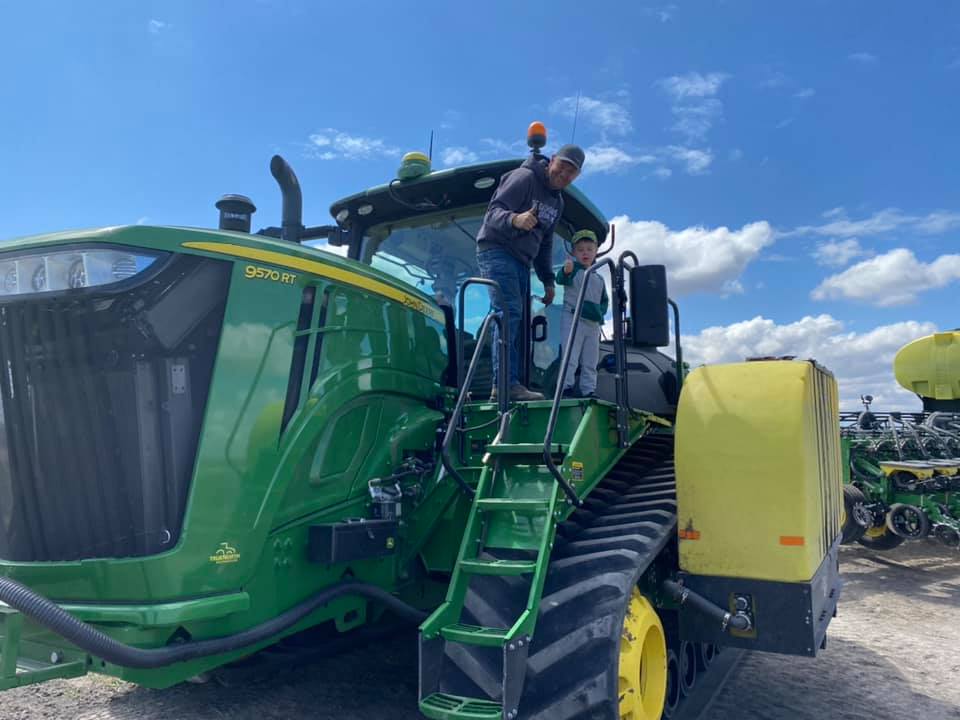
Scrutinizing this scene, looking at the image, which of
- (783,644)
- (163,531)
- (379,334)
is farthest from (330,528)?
(783,644)

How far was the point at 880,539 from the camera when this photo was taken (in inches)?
373

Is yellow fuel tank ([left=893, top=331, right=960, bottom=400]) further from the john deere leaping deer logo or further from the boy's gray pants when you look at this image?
the john deere leaping deer logo

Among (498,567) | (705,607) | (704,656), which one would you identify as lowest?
(704,656)

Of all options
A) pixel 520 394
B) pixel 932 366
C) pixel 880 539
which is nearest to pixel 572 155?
pixel 520 394

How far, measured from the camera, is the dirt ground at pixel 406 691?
407cm

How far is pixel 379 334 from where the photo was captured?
3.92 meters

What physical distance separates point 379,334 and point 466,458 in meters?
0.79

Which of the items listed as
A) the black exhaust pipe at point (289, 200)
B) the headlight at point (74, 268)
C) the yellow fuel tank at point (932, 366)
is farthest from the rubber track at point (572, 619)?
the yellow fuel tank at point (932, 366)

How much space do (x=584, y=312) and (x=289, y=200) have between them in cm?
203

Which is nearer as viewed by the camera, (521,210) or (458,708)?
(458,708)

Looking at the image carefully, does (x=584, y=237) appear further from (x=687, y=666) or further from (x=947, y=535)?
(x=947, y=535)

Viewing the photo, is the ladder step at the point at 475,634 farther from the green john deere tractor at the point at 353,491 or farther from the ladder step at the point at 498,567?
the ladder step at the point at 498,567

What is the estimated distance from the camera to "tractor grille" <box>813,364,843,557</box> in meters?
4.02

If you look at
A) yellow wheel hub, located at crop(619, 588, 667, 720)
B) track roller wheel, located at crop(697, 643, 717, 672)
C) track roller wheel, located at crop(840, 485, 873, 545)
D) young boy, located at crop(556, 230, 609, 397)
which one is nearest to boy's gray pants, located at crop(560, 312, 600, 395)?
young boy, located at crop(556, 230, 609, 397)
